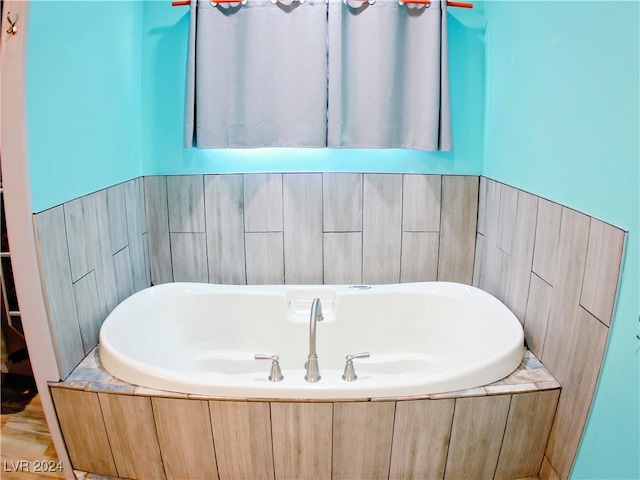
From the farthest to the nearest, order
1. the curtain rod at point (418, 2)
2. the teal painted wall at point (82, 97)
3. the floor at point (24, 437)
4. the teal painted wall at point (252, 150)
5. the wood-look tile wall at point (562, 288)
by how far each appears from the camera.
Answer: the teal painted wall at point (252, 150), the curtain rod at point (418, 2), the floor at point (24, 437), the teal painted wall at point (82, 97), the wood-look tile wall at point (562, 288)

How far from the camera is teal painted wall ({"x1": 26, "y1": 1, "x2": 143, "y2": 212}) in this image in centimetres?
154

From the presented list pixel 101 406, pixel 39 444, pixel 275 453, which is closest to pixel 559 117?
pixel 275 453

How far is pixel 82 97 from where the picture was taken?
179cm

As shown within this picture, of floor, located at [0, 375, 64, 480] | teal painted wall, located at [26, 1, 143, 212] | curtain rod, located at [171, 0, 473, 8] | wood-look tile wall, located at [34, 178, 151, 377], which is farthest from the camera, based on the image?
curtain rod, located at [171, 0, 473, 8]

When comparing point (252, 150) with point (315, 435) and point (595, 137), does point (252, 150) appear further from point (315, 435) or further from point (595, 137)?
point (595, 137)

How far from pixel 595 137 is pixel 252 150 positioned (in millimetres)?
1536

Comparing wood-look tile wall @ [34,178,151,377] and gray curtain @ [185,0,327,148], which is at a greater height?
gray curtain @ [185,0,327,148]

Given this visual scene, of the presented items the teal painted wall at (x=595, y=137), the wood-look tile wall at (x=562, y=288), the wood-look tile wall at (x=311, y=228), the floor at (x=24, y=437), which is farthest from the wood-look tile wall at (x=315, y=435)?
the wood-look tile wall at (x=311, y=228)

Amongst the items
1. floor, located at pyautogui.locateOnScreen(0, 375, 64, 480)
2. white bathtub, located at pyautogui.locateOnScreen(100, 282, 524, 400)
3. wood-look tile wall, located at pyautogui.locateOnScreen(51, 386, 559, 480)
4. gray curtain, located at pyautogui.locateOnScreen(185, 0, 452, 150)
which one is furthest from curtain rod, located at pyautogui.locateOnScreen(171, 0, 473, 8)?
floor, located at pyautogui.locateOnScreen(0, 375, 64, 480)

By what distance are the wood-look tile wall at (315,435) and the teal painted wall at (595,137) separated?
250 millimetres

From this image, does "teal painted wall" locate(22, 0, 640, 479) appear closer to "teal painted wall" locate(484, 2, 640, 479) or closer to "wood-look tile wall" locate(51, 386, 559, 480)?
"teal painted wall" locate(484, 2, 640, 479)

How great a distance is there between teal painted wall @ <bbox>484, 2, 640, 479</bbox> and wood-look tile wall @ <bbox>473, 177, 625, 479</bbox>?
0.04 metres

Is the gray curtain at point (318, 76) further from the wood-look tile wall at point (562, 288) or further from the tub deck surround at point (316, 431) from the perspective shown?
the tub deck surround at point (316, 431)

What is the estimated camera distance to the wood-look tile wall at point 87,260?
1.64 metres
